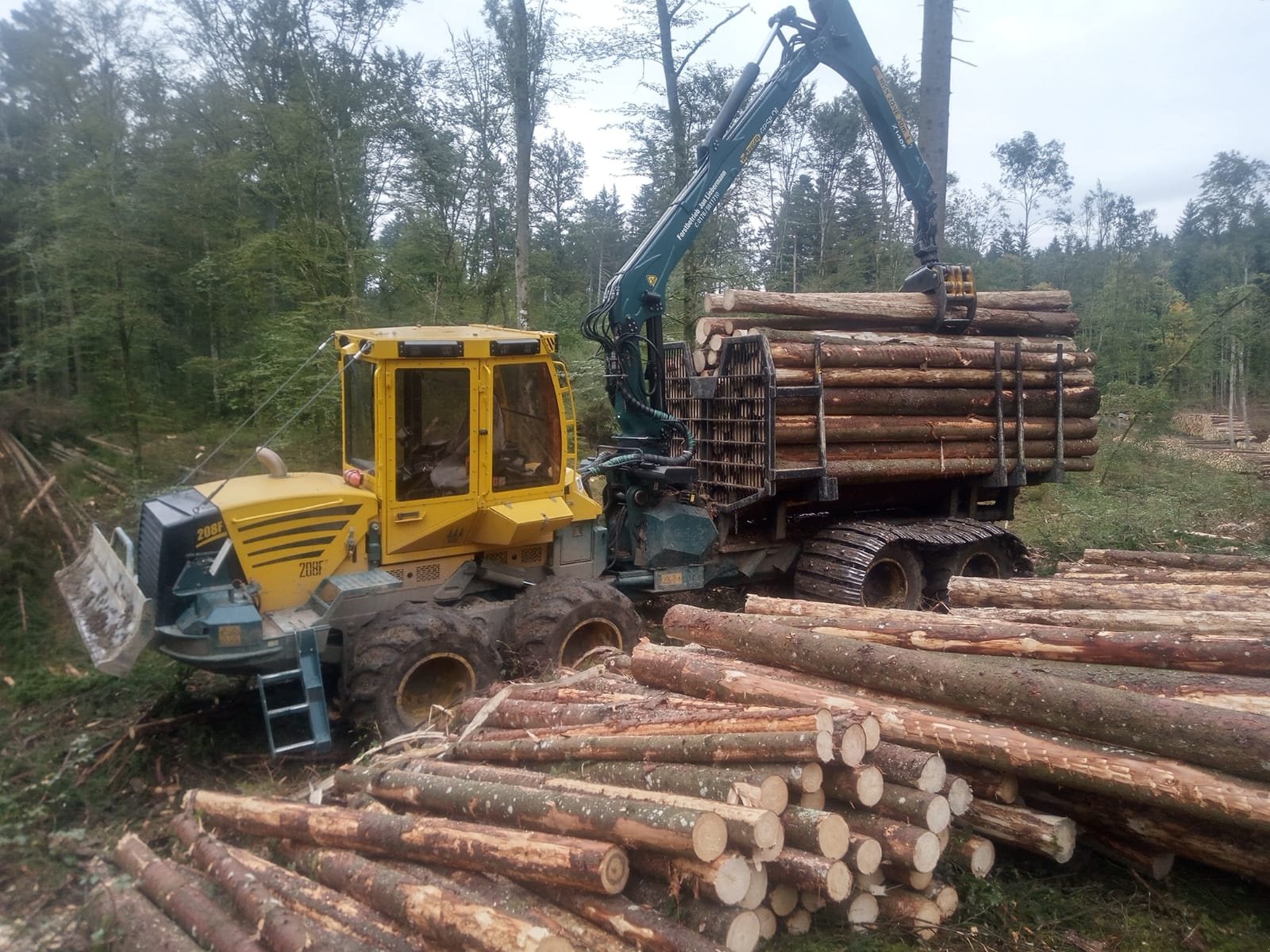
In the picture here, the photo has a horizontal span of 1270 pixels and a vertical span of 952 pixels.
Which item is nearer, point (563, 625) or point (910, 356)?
point (563, 625)

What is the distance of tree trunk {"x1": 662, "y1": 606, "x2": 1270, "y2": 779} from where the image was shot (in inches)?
139

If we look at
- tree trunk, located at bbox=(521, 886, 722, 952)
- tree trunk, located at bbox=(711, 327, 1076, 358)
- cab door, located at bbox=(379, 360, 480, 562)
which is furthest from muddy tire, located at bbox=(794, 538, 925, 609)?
tree trunk, located at bbox=(521, 886, 722, 952)

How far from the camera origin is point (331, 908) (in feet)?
11.8

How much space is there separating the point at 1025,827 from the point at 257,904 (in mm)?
3239

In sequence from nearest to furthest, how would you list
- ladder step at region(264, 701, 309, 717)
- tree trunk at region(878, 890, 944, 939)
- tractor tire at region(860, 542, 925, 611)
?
tree trunk at region(878, 890, 944, 939) < ladder step at region(264, 701, 309, 717) < tractor tire at region(860, 542, 925, 611)

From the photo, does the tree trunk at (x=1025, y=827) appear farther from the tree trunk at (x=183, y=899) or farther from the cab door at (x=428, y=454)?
the cab door at (x=428, y=454)

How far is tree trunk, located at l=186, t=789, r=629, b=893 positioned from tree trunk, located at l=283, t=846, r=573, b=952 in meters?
0.09

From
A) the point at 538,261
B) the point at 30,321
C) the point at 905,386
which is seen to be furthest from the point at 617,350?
the point at 538,261

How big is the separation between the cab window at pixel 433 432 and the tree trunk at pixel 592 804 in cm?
225

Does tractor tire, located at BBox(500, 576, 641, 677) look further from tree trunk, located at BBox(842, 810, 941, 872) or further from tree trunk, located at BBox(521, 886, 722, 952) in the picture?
tree trunk, located at BBox(842, 810, 941, 872)

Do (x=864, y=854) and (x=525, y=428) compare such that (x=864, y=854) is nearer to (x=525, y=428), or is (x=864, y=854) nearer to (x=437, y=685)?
(x=437, y=685)

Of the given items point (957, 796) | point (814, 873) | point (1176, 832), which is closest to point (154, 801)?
point (814, 873)

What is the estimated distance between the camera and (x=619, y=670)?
556 cm

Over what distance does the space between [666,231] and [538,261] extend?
15612 millimetres
